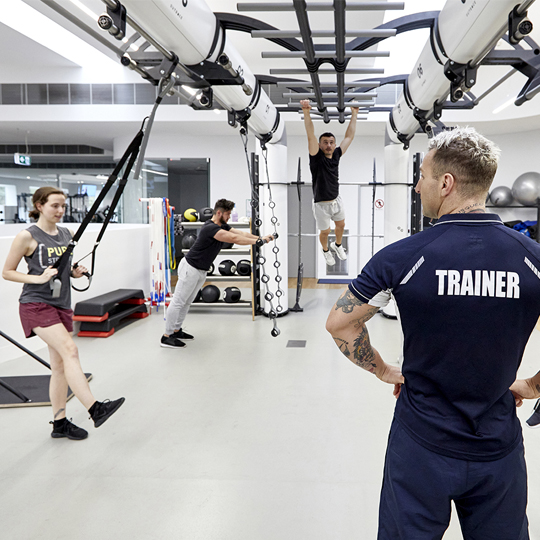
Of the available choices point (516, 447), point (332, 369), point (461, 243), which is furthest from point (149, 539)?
point (332, 369)

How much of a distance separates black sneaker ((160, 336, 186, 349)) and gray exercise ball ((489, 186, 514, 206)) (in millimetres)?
7167

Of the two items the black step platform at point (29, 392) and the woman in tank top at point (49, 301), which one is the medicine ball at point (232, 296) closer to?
the black step platform at point (29, 392)

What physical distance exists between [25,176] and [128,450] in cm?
1111

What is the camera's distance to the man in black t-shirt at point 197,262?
16.3ft

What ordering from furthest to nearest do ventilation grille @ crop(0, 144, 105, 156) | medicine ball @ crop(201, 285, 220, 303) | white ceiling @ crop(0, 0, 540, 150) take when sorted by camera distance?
ventilation grille @ crop(0, 144, 105, 156) → medicine ball @ crop(201, 285, 220, 303) → white ceiling @ crop(0, 0, 540, 150)

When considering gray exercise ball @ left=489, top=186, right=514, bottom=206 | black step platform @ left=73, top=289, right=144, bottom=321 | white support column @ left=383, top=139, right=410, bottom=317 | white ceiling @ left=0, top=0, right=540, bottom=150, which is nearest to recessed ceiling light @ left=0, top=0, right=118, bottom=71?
white ceiling @ left=0, top=0, right=540, bottom=150

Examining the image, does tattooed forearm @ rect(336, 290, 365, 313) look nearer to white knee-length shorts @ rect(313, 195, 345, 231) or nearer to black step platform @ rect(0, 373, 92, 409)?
black step platform @ rect(0, 373, 92, 409)

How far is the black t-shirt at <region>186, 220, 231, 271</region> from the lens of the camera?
4.98 m

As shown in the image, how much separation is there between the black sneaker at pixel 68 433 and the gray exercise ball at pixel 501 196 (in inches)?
346

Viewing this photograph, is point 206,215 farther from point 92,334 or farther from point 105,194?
point 105,194

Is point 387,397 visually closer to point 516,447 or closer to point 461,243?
point 516,447

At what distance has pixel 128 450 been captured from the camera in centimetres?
294

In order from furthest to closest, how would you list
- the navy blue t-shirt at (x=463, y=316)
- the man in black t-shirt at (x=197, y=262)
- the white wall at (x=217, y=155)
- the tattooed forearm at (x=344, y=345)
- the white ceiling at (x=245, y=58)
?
A: 1. the white wall at (x=217, y=155)
2. the white ceiling at (x=245, y=58)
3. the man in black t-shirt at (x=197, y=262)
4. the tattooed forearm at (x=344, y=345)
5. the navy blue t-shirt at (x=463, y=316)

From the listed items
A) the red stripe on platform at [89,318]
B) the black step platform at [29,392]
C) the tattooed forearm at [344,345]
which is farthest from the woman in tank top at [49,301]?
the red stripe on platform at [89,318]
